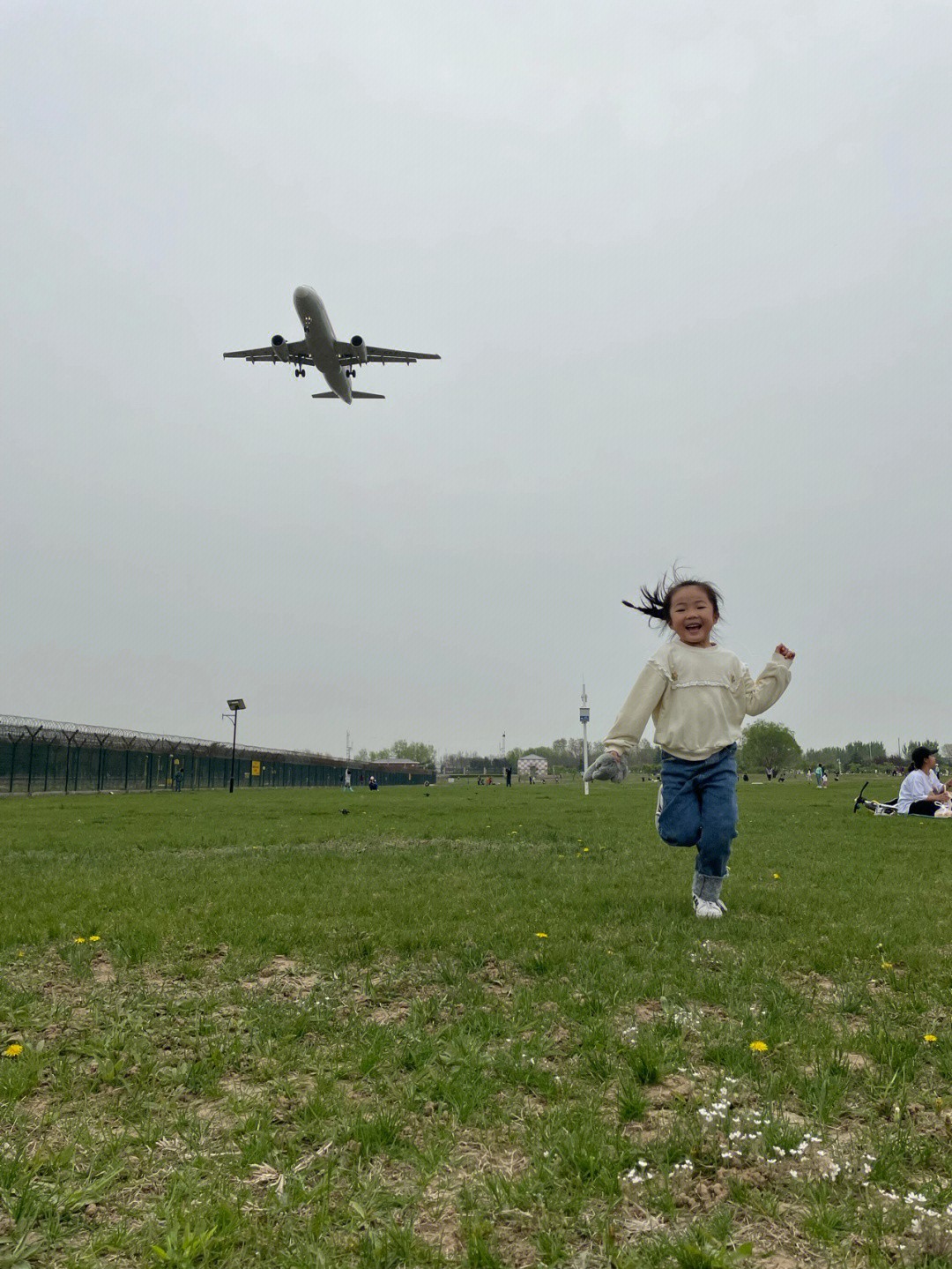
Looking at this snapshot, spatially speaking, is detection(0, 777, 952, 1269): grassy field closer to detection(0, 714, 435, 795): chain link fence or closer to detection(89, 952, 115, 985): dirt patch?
detection(89, 952, 115, 985): dirt patch

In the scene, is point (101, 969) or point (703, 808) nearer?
point (101, 969)

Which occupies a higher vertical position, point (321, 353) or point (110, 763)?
point (321, 353)

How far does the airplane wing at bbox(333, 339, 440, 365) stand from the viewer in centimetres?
3738

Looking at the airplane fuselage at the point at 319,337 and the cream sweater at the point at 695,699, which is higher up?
the airplane fuselage at the point at 319,337

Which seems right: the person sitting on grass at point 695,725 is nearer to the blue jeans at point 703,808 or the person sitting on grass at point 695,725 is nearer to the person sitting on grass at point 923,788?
the blue jeans at point 703,808

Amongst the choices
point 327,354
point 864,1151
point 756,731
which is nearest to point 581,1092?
point 864,1151

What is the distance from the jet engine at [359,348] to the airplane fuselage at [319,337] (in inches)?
37.1

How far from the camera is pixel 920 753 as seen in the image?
16.3 metres

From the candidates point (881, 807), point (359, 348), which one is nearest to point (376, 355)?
point (359, 348)

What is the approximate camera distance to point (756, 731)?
165000 mm

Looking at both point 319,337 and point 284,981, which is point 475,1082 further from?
point 319,337

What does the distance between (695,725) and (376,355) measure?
120 ft

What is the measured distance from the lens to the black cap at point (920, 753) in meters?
15.9

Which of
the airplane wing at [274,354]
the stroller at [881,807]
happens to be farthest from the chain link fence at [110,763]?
the stroller at [881,807]
